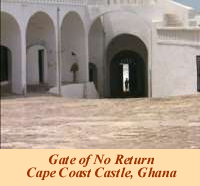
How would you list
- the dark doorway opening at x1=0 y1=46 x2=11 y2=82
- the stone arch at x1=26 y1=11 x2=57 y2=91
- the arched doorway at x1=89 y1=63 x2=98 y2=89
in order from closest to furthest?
1. the stone arch at x1=26 y1=11 x2=57 y2=91
2. the dark doorway opening at x1=0 y1=46 x2=11 y2=82
3. the arched doorway at x1=89 y1=63 x2=98 y2=89

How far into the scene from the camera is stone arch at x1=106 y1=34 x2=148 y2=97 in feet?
94.4

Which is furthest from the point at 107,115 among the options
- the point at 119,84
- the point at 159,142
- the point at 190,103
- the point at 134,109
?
the point at 119,84

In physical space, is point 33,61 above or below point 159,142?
above

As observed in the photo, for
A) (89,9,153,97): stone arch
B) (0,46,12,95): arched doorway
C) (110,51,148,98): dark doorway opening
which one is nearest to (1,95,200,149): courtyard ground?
(0,46,12,95): arched doorway

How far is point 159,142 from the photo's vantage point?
9477 mm

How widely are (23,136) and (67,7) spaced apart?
1360cm

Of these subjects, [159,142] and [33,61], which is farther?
[33,61]

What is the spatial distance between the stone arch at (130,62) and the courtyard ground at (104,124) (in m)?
11.8

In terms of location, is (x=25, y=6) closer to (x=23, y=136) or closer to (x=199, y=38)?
(x=199, y=38)

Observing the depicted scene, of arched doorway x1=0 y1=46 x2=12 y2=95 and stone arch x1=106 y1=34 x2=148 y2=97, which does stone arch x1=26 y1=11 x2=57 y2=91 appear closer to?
arched doorway x1=0 y1=46 x2=12 y2=95

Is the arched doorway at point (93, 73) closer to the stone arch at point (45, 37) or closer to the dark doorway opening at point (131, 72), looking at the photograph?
the dark doorway opening at point (131, 72)

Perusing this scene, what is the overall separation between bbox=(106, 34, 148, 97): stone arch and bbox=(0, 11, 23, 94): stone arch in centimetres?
737

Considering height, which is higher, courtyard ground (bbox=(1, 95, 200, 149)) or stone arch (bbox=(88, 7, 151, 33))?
stone arch (bbox=(88, 7, 151, 33))

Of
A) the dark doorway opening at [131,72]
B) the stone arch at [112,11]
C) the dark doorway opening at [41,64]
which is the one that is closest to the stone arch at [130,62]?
the dark doorway opening at [131,72]
